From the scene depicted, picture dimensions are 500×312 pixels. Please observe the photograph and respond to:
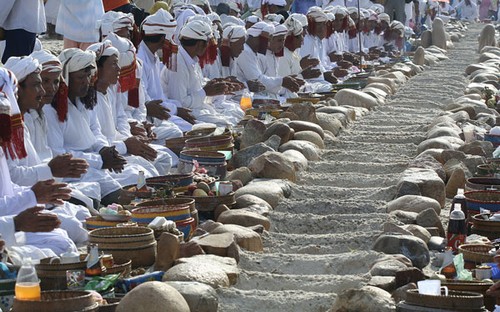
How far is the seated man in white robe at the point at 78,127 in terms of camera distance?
326 inches

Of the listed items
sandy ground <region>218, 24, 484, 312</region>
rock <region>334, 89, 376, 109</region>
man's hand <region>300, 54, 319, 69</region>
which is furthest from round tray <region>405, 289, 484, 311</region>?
man's hand <region>300, 54, 319, 69</region>

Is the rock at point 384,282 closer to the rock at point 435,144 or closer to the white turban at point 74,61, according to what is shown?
the white turban at point 74,61

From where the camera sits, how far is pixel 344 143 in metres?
11.5

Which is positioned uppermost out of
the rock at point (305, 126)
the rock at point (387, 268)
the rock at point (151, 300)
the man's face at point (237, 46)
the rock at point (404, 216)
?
the man's face at point (237, 46)

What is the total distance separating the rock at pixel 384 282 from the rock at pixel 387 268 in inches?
5.0

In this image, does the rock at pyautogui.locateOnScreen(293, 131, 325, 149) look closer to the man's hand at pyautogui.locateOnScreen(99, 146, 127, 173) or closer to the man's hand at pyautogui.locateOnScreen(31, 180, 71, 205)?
the man's hand at pyautogui.locateOnScreen(99, 146, 127, 173)

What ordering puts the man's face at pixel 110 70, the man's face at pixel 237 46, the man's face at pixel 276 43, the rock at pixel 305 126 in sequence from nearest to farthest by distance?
the man's face at pixel 110 70
the rock at pixel 305 126
the man's face at pixel 237 46
the man's face at pixel 276 43

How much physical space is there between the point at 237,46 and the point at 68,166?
6871 millimetres

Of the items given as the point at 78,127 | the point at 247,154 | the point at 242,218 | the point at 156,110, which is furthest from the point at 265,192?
the point at 156,110

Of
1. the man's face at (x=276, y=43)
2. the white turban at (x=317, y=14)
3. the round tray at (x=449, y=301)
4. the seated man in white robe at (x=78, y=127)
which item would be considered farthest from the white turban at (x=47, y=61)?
the white turban at (x=317, y=14)

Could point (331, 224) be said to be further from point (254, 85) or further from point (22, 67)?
point (254, 85)

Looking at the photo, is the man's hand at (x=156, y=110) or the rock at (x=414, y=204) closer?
the rock at (x=414, y=204)

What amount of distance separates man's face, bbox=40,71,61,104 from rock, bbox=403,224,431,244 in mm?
2457

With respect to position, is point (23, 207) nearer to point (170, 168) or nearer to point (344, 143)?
point (170, 168)
